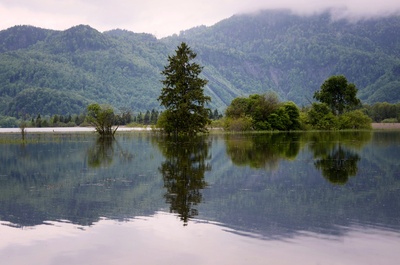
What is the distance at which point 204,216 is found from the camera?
582 inches

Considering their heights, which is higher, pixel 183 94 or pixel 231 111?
pixel 183 94

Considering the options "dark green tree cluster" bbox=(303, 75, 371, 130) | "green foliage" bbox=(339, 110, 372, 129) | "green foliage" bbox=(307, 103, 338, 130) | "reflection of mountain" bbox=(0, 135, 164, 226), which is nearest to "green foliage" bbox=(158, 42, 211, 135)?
"reflection of mountain" bbox=(0, 135, 164, 226)

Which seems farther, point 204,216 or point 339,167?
point 339,167

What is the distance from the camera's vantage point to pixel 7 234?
13.2 metres

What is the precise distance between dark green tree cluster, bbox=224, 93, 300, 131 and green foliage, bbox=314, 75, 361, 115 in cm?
1168

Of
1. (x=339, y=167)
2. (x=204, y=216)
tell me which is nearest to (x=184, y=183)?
(x=204, y=216)

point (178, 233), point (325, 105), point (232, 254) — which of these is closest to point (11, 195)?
point (178, 233)

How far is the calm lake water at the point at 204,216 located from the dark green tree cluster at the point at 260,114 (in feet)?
221

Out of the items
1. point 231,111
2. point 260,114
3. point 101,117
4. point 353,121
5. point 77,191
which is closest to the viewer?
point 77,191

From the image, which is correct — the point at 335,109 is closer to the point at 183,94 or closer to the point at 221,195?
the point at 183,94

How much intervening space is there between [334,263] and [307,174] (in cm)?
1379

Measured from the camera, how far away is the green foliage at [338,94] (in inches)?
4114

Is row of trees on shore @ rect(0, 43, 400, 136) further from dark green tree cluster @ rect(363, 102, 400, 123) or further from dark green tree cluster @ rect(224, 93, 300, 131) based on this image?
dark green tree cluster @ rect(363, 102, 400, 123)

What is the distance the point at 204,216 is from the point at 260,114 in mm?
81532
